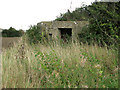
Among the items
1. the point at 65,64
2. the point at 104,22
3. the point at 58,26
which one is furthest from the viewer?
the point at 58,26

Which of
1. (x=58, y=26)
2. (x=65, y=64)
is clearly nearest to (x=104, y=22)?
(x=58, y=26)

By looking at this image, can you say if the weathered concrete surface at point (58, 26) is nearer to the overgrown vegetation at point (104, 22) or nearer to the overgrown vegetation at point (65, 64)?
the overgrown vegetation at point (65, 64)

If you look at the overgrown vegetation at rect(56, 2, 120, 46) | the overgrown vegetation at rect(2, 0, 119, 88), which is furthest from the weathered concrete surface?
the overgrown vegetation at rect(56, 2, 120, 46)

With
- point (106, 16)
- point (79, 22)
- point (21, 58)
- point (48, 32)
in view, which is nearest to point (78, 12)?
point (79, 22)

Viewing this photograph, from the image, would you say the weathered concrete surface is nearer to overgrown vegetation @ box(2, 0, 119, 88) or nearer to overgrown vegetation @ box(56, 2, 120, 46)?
overgrown vegetation @ box(2, 0, 119, 88)

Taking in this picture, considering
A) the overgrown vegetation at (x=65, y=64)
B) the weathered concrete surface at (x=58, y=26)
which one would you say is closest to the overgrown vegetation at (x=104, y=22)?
the overgrown vegetation at (x=65, y=64)

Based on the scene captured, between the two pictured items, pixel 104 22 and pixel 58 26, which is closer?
pixel 104 22

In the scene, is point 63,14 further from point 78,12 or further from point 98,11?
point 98,11

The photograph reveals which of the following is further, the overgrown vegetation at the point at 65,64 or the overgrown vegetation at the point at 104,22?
the overgrown vegetation at the point at 104,22

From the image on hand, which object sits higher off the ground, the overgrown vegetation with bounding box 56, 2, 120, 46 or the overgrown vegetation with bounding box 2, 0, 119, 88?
the overgrown vegetation with bounding box 56, 2, 120, 46

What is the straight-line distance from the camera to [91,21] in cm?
657

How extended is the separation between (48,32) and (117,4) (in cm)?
411

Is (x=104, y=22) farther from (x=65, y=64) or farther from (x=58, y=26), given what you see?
(x=65, y=64)

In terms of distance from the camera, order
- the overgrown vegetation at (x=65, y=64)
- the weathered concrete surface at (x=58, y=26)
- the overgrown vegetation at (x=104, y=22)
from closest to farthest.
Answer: the overgrown vegetation at (x=65, y=64), the overgrown vegetation at (x=104, y=22), the weathered concrete surface at (x=58, y=26)
